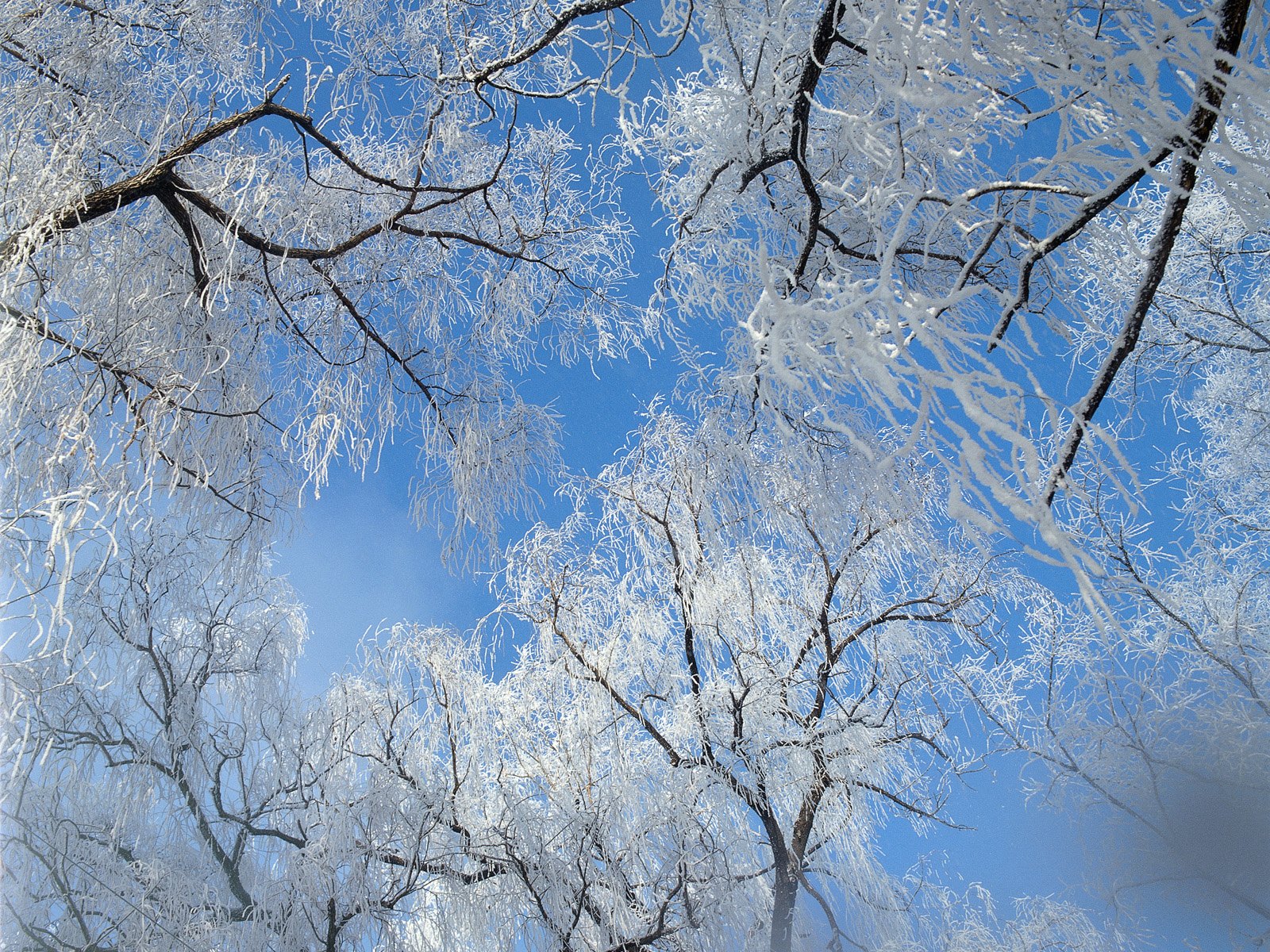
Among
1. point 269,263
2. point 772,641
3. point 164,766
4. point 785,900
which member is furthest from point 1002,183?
point 164,766

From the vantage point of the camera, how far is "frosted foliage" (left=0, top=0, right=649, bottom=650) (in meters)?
1.44

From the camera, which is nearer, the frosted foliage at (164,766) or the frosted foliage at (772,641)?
the frosted foliage at (164,766)

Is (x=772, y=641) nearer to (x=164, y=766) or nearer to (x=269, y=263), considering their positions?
(x=269, y=263)

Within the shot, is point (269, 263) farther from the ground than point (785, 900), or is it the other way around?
point (269, 263)

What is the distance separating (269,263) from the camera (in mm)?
1977

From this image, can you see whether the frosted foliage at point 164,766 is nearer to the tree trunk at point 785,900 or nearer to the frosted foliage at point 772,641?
the frosted foliage at point 772,641

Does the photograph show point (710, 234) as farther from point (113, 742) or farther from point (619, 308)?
point (113, 742)

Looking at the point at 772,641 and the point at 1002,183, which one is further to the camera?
the point at 772,641

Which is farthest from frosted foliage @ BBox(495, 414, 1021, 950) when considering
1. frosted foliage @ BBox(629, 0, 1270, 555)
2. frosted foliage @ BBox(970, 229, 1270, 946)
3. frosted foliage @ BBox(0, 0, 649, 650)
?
frosted foliage @ BBox(629, 0, 1270, 555)

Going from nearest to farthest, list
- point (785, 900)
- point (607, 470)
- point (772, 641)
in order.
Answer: point (785, 900) < point (772, 641) < point (607, 470)

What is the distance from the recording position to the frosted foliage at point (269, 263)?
1437mm

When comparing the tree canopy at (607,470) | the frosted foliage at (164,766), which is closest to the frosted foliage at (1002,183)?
the tree canopy at (607,470)

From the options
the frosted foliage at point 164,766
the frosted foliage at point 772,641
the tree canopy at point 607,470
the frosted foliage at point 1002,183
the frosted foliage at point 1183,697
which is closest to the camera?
the frosted foliage at point 1002,183

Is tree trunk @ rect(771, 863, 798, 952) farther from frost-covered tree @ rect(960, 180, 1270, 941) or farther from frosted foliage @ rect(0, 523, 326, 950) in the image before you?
frosted foliage @ rect(0, 523, 326, 950)
